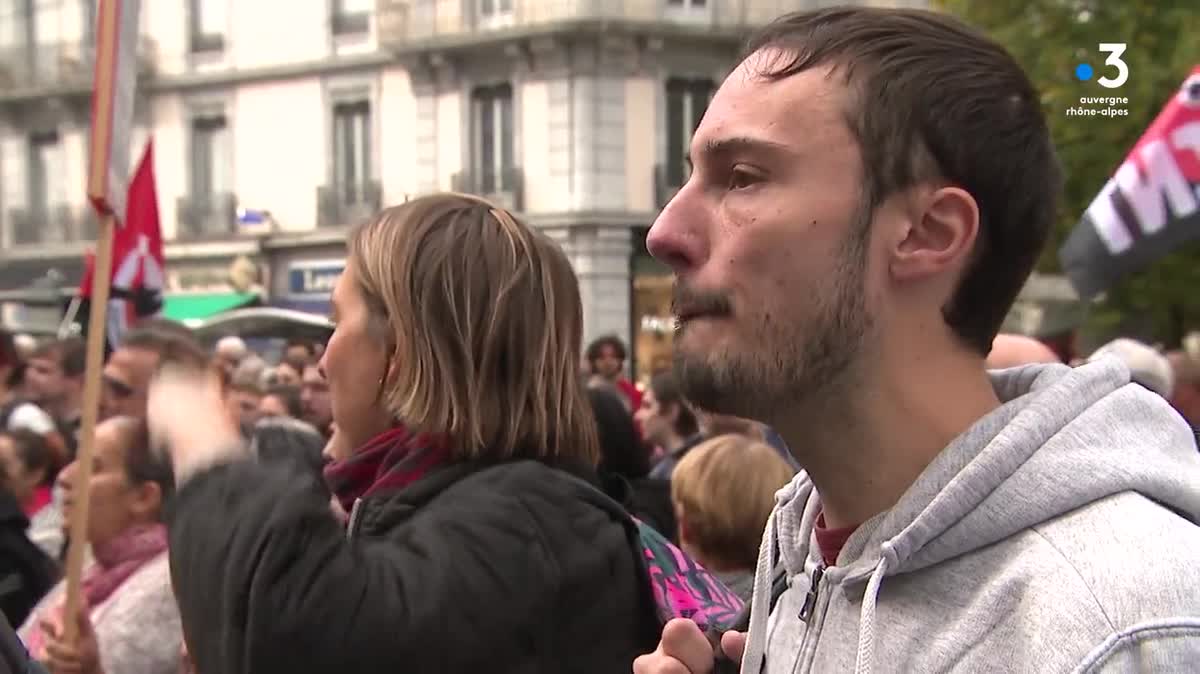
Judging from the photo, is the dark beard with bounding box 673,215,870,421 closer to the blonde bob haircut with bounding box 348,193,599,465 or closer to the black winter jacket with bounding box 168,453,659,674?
the black winter jacket with bounding box 168,453,659,674

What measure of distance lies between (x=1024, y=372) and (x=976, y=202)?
0.20m

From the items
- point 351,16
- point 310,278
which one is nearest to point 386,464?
point 310,278

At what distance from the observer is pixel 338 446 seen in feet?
7.14

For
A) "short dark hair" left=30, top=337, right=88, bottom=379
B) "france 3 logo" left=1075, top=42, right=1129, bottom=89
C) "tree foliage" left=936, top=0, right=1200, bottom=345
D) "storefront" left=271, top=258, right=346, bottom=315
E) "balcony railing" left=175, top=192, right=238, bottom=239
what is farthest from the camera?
"balcony railing" left=175, top=192, right=238, bottom=239

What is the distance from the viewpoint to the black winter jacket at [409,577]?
172 centimetres

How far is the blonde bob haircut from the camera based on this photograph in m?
2.01

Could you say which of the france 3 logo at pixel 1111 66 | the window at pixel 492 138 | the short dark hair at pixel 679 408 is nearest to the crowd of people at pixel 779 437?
the short dark hair at pixel 679 408

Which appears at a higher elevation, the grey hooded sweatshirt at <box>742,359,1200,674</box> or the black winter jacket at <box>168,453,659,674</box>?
the grey hooded sweatshirt at <box>742,359,1200,674</box>

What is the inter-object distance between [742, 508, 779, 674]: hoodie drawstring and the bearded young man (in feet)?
0.09

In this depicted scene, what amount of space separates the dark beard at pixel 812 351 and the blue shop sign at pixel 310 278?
776 inches

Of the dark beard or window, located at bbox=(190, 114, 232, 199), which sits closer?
the dark beard

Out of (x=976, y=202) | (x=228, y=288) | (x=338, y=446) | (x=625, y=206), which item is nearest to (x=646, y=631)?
(x=338, y=446)

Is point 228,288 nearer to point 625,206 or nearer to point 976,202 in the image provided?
point 625,206

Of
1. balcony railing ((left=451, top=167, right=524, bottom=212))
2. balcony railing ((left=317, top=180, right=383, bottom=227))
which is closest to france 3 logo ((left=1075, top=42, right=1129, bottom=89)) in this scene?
balcony railing ((left=451, top=167, right=524, bottom=212))
